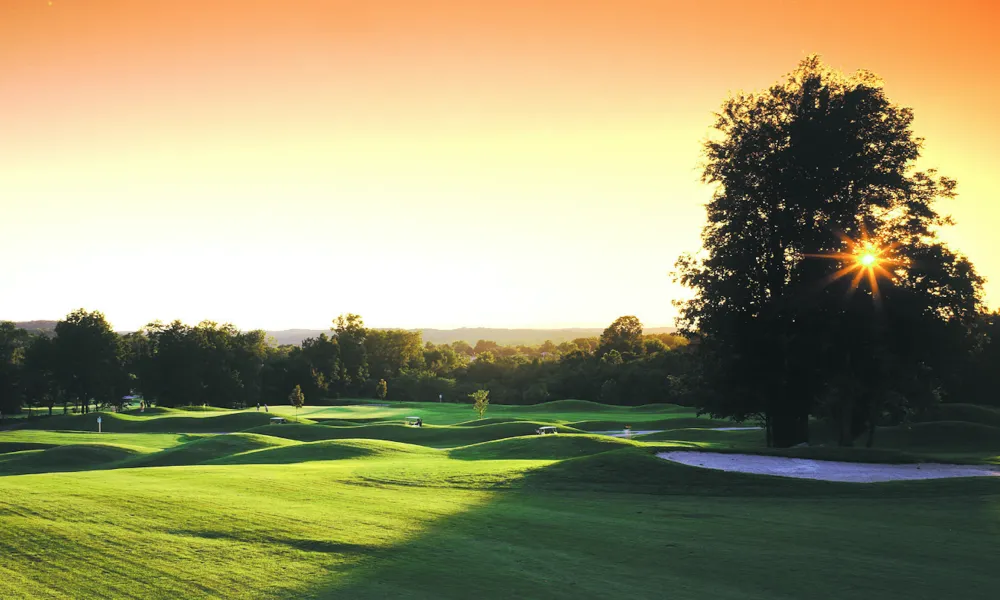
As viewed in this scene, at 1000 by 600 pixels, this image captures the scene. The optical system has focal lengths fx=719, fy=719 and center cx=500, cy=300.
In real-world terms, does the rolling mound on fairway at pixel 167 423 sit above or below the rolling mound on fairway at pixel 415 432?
below

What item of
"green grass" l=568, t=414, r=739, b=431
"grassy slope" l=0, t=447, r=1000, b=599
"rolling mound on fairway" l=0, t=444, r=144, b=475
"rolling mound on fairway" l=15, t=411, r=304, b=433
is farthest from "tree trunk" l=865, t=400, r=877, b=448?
"rolling mound on fairway" l=15, t=411, r=304, b=433

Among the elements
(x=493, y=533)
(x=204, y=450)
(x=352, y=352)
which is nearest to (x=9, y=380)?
(x=352, y=352)

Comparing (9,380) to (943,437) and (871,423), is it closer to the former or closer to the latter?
(871,423)

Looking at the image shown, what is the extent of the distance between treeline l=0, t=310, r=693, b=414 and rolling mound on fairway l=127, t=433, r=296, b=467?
59035mm

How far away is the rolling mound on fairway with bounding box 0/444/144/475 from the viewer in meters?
33.8

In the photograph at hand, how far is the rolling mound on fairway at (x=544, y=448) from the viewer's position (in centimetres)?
2736

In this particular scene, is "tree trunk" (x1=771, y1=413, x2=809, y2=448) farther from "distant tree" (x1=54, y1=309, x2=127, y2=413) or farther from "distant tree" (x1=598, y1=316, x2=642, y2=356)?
"distant tree" (x1=54, y1=309, x2=127, y2=413)

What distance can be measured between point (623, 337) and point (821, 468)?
103519 mm

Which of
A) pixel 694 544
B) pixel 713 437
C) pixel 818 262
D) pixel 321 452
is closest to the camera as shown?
pixel 694 544

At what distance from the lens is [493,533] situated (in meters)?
13.8

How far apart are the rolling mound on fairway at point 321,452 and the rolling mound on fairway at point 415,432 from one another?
33.4 ft

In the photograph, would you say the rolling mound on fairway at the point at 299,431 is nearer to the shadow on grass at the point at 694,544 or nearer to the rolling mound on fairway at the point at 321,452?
the rolling mound on fairway at the point at 321,452

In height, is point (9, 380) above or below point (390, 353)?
below

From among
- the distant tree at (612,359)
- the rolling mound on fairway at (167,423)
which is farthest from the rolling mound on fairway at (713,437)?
the distant tree at (612,359)
